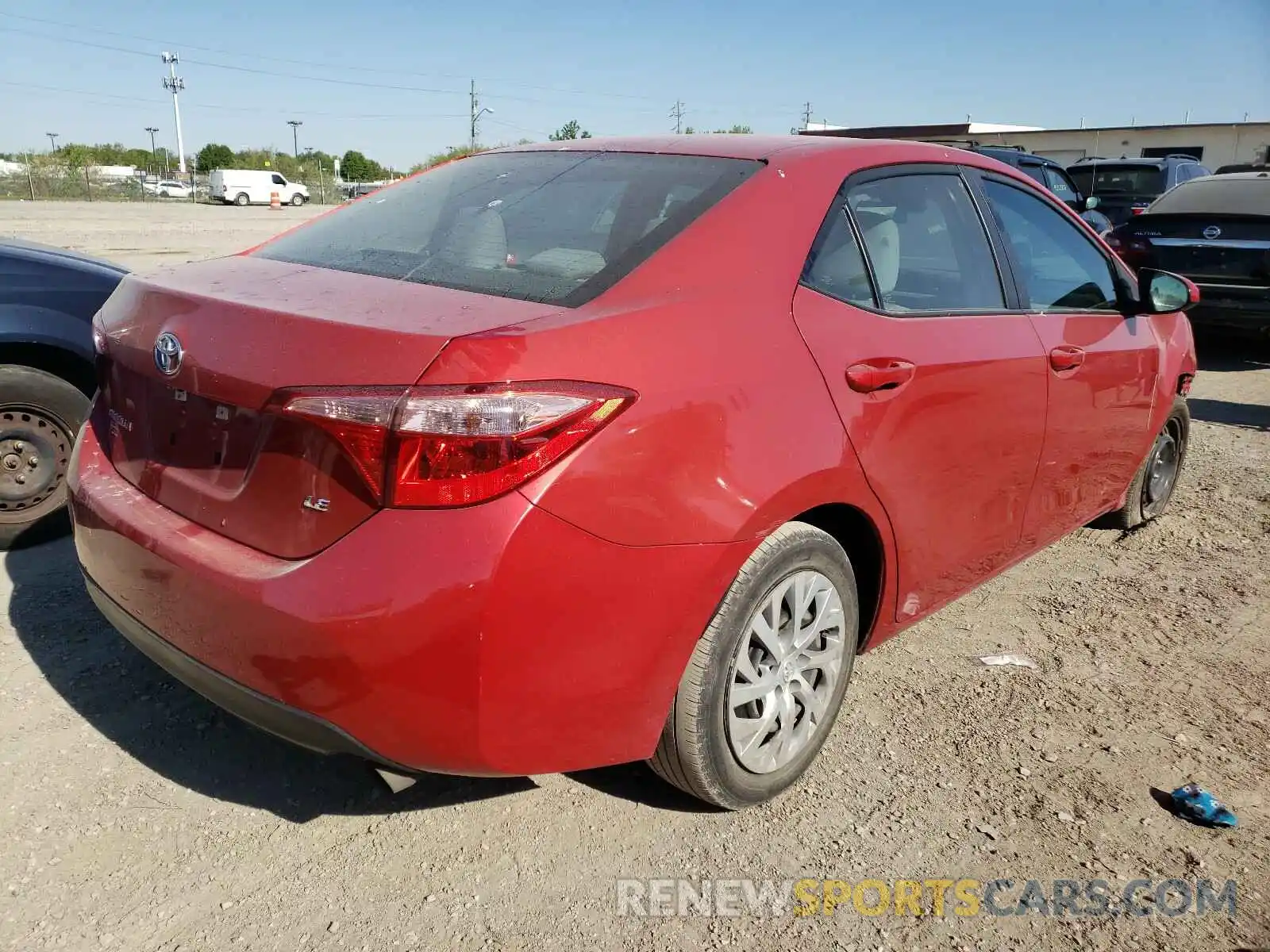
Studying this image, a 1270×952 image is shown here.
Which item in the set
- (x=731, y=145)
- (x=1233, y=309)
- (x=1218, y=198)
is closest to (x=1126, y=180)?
(x=1218, y=198)

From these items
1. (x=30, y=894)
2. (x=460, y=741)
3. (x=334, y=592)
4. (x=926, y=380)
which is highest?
(x=926, y=380)

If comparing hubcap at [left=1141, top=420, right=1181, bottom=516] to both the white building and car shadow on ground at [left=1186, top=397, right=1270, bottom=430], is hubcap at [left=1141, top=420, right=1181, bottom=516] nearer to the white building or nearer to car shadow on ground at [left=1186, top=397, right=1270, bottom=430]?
car shadow on ground at [left=1186, top=397, right=1270, bottom=430]

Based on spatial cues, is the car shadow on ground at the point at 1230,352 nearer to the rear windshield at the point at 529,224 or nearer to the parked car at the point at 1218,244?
the parked car at the point at 1218,244

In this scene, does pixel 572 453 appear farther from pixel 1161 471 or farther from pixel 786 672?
pixel 1161 471

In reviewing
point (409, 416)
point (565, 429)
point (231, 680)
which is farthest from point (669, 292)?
point (231, 680)

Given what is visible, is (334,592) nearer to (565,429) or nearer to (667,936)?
(565,429)

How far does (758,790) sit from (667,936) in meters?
0.48

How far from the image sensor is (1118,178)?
14062mm

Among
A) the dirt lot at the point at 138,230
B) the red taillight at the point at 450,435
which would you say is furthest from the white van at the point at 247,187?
the red taillight at the point at 450,435

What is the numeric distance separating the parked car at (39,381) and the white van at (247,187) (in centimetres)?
5568

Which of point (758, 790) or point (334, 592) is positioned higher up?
point (334, 592)

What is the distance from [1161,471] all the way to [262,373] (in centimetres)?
435

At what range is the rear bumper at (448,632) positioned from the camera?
1.87 metres

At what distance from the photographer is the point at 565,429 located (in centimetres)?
191
